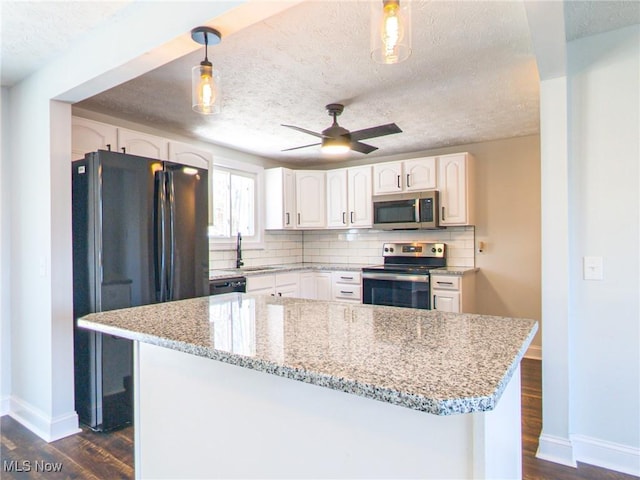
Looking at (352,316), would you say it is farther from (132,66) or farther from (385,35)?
(132,66)

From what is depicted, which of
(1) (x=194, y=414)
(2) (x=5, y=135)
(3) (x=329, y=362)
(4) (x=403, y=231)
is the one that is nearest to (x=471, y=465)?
(3) (x=329, y=362)

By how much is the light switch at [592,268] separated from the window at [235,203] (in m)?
3.17

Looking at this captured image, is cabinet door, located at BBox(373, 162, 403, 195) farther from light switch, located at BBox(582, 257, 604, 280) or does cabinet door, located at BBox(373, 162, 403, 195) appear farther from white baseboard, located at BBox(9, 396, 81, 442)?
white baseboard, located at BBox(9, 396, 81, 442)

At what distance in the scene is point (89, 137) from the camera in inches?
108

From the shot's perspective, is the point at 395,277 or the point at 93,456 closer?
the point at 93,456

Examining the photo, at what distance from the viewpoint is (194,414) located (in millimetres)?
1396

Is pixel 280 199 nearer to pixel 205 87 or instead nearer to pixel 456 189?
pixel 456 189

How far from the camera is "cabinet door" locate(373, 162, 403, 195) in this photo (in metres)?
4.34

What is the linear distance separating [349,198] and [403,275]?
124 centimetres

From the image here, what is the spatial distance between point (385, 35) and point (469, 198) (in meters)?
3.12

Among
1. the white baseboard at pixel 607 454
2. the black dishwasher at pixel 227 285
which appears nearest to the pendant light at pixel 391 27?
the white baseboard at pixel 607 454

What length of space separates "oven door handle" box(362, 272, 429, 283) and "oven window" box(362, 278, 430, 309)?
0.07 ft

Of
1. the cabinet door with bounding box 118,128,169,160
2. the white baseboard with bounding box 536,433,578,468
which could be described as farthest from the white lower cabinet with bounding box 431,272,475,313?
the cabinet door with bounding box 118,128,169,160

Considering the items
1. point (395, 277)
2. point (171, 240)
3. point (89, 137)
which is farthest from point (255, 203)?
point (89, 137)
